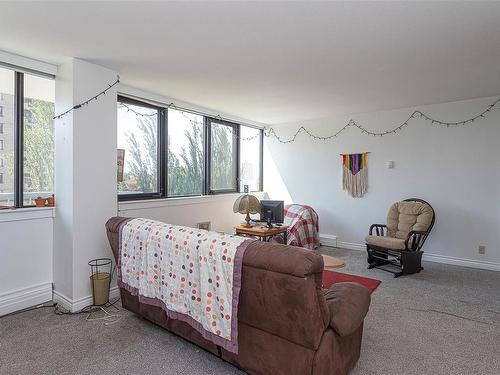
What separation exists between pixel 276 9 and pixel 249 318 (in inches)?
77.4

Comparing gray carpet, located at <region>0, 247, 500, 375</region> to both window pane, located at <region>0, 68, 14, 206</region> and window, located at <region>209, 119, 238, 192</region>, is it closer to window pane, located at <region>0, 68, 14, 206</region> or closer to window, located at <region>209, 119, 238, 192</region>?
window pane, located at <region>0, 68, 14, 206</region>

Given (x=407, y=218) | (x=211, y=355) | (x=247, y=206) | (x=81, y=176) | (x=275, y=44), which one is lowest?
(x=211, y=355)

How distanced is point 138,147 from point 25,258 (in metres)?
1.74

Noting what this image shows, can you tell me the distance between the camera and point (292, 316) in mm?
1618

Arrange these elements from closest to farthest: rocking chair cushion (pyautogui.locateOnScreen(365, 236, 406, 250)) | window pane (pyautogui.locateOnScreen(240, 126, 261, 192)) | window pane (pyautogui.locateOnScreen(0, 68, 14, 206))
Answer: window pane (pyautogui.locateOnScreen(0, 68, 14, 206))
rocking chair cushion (pyautogui.locateOnScreen(365, 236, 406, 250))
window pane (pyautogui.locateOnScreen(240, 126, 261, 192))

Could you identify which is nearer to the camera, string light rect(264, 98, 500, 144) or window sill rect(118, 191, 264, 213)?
window sill rect(118, 191, 264, 213)

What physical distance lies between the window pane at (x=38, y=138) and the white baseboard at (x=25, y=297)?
832mm

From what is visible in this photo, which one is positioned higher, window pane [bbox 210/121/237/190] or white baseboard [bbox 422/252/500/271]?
window pane [bbox 210/121/237/190]

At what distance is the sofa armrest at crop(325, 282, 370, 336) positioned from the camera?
5.53ft

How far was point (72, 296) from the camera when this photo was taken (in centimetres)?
290

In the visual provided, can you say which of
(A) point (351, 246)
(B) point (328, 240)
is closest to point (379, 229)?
(A) point (351, 246)

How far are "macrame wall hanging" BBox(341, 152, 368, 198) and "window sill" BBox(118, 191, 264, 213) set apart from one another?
200 centimetres

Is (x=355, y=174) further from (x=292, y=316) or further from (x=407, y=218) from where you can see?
(x=292, y=316)

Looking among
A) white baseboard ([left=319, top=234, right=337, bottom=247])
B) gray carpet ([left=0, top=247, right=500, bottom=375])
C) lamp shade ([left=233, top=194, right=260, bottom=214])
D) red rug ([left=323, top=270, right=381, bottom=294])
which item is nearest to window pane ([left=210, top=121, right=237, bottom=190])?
lamp shade ([left=233, top=194, right=260, bottom=214])
